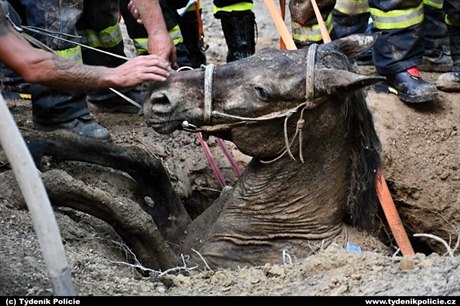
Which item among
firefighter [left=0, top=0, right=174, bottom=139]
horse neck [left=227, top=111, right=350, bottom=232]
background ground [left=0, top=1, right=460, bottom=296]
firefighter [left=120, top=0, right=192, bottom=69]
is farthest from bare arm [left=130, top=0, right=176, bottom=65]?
firefighter [left=120, top=0, right=192, bottom=69]

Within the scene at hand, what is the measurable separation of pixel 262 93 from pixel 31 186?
2.13 meters

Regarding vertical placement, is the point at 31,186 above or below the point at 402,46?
above

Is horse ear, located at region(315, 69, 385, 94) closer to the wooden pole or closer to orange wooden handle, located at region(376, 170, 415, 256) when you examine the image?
orange wooden handle, located at region(376, 170, 415, 256)

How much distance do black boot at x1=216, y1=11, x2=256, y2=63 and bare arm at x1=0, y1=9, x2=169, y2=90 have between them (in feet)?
9.88

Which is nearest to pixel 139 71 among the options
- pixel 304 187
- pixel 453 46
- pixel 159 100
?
pixel 159 100

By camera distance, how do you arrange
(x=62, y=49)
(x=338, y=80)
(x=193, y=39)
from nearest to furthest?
(x=338, y=80) → (x=62, y=49) → (x=193, y=39)

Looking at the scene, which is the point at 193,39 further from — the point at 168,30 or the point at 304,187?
the point at 304,187

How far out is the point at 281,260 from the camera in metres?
5.56

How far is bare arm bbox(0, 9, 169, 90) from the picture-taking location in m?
4.48

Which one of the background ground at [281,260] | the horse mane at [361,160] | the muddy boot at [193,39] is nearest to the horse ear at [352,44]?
the horse mane at [361,160]

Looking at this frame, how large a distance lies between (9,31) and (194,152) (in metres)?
2.76

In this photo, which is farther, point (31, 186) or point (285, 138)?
point (285, 138)

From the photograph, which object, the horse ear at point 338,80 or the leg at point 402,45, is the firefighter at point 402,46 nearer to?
the leg at point 402,45
